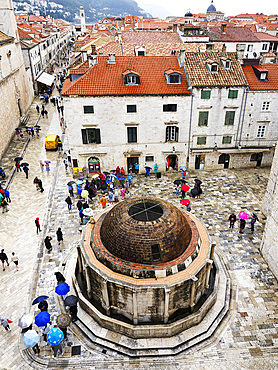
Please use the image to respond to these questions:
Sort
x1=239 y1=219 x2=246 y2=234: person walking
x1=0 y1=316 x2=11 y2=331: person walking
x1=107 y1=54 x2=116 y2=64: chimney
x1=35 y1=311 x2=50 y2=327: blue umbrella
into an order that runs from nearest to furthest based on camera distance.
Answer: x1=35 y1=311 x2=50 y2=327: blue umbrella → x1=0 y1=316 x2=11 y2=331: person walking → x1=239 y1=219 x2=246 y2=234: person walking → x1=107 y1=54 x2=116 y2=64: chimney

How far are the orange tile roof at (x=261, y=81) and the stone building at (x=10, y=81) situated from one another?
114ft

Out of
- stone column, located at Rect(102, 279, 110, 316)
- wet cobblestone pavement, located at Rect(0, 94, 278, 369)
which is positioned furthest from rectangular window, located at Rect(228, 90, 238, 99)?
stone column, located at Rect(102, 279, 110, 316)

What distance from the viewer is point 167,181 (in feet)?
121

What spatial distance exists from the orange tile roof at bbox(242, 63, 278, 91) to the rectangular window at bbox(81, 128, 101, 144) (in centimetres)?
1939

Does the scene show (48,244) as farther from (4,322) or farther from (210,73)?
(210,73)

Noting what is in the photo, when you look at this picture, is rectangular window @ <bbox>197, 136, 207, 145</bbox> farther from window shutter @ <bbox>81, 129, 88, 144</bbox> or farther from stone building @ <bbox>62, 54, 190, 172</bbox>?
window shutter @ <bbox>81, 129, 88, 144</bbox>

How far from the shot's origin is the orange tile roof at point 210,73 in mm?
34938

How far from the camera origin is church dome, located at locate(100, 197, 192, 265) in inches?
732

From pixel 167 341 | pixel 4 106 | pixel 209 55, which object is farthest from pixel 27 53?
pixel 167 341

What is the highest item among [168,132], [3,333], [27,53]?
[27,53]

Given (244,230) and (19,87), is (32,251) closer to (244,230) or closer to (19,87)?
(244,230)

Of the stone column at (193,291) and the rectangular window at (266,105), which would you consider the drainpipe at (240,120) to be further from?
the stone column at (193,291)

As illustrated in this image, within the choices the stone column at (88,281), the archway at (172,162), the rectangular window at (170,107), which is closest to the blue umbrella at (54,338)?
the stone column at (88,281)

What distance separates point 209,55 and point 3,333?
36344 millimetres
